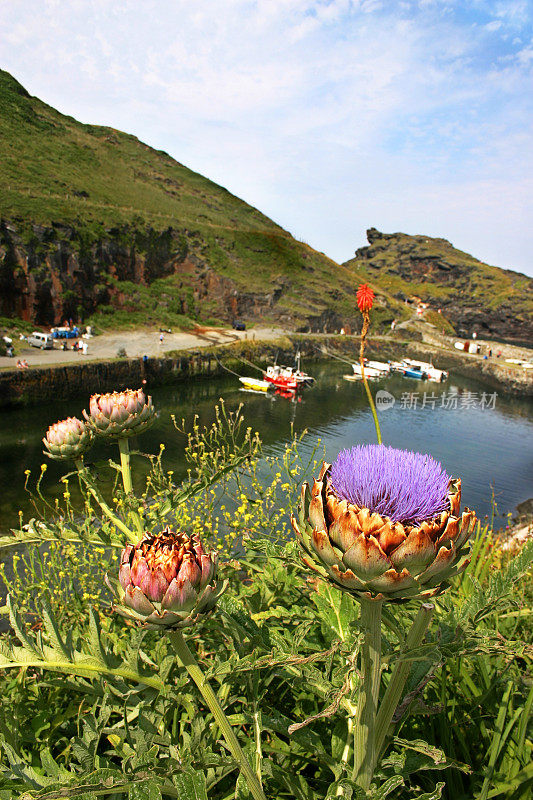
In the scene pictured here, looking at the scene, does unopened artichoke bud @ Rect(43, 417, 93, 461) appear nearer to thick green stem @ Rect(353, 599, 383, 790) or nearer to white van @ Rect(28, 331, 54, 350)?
thick green stem @ Rect(353, 599, 383, 790)

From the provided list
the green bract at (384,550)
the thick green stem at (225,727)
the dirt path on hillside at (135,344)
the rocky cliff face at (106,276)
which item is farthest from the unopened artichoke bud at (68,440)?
the rocky cliff face at (106,276)

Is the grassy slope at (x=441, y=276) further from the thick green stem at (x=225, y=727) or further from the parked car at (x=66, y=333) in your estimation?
the thick green stem at (x=225, y=727)

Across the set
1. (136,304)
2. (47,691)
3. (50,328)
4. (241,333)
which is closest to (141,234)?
(136,304)

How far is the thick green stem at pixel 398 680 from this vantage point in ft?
5.05

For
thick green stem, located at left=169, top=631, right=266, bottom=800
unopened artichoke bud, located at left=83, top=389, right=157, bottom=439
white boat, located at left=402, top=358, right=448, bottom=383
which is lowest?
white boat, located at left=402, top=358, right=448, bottom=383

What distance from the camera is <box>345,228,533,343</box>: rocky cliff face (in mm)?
107919

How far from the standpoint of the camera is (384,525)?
1.49 metres

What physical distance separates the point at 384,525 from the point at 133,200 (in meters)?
71.4

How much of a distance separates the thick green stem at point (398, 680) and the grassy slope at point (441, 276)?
119 metres

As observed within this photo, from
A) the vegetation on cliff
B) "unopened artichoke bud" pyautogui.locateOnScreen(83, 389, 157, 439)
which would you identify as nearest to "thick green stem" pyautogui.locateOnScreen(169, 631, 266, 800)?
"unopened artichoke bud" pyautogui.locateOnScreen(83, 389, 157, 439)

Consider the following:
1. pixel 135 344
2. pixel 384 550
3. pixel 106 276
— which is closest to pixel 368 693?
pixel 384 550

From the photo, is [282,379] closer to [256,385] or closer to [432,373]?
[256,385]

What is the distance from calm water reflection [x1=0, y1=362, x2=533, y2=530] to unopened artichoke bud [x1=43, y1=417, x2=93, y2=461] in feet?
40.0

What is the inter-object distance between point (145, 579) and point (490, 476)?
23805 millimetres
